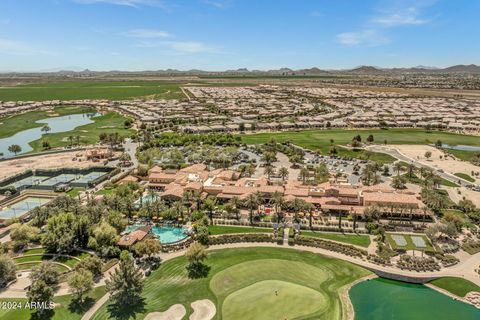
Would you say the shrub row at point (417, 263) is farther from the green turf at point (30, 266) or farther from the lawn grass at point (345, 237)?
the green turf at point (30, 266)

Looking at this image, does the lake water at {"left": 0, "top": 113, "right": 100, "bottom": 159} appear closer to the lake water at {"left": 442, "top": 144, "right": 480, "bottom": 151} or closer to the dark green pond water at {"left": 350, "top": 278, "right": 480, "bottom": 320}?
the dark green pond water at {"left": 350, "top": 278, "right": 480, "bottom": 320}

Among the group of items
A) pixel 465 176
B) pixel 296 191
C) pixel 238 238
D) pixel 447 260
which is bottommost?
pixel 238 238

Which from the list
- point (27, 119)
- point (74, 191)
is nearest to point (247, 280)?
point (74, 191)

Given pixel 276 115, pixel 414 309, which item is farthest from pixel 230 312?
pixel 276 115

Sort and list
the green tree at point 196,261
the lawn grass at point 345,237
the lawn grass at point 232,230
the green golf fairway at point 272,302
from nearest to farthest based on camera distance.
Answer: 1. the green golf fairway at point 272,302
2. the green tree at point 196,261
3. the lawn grass at point 345,237
4. the lawn grass at point 232,230

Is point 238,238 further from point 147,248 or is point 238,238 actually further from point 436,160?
point 436,160

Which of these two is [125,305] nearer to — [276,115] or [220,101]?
[276,115]

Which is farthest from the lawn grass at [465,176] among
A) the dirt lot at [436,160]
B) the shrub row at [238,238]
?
the shrub row at [238,238]
